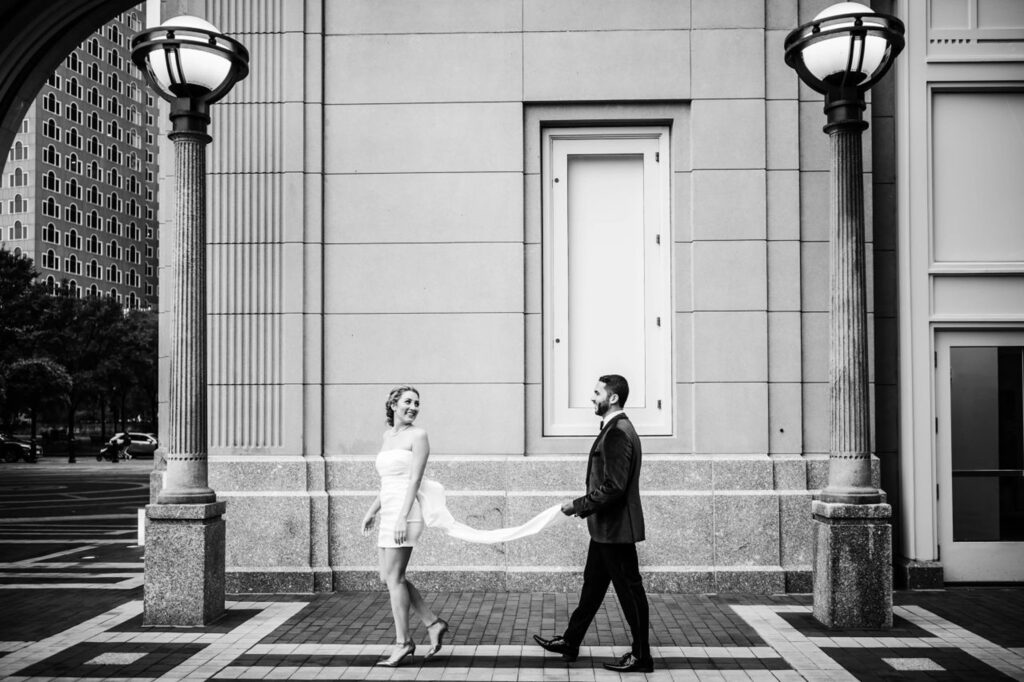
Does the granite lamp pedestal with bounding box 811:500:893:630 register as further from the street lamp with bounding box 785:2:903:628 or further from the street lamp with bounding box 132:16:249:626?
the street lamp with bounding box 132:16:249:626

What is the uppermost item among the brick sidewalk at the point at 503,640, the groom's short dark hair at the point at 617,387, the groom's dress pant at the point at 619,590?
the groom's short dark hair at the point at 617,387

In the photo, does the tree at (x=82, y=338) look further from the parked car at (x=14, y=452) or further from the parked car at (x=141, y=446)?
the parked car at (x=14, y=452)

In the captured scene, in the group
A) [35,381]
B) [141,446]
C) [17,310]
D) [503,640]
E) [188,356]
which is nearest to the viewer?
[503,640]

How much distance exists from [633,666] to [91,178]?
397 ft

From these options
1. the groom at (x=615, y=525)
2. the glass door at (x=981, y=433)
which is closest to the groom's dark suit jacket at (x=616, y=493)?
the groom at (x=615, y=525)

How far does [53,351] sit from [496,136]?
4707 centimetres

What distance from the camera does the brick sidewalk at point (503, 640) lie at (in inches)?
262

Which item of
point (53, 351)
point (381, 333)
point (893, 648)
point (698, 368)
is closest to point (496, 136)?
point (381, 333)

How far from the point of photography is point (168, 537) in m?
8.02

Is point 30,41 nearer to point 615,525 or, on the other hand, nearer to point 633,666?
point 615,525

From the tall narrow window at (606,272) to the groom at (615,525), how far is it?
3334mm

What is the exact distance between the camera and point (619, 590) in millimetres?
6645

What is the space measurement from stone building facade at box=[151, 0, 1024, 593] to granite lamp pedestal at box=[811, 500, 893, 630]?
74.5 inches

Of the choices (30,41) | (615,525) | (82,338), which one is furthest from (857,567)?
(82,338)
